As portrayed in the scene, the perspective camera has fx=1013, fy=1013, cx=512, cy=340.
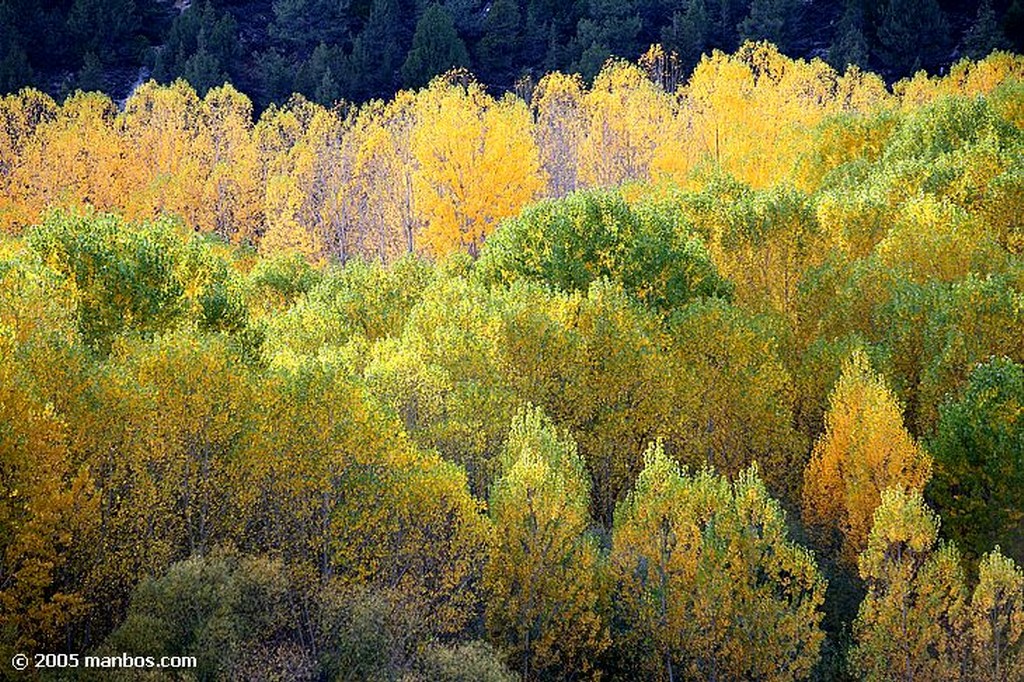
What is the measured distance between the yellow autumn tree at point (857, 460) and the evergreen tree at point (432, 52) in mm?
80735

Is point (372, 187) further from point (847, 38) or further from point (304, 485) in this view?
point (304, 485)

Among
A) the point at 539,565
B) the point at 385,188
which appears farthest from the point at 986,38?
the point at 539,565

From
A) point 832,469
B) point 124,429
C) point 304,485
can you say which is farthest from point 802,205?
point 124,429

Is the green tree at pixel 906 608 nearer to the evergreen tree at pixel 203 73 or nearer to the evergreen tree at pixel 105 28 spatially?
the evergreen tree at pixel 203 73

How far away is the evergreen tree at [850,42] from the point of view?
10444 cm

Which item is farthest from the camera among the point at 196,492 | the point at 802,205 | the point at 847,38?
the point at 847,38

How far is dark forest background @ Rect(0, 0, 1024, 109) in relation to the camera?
352 ft

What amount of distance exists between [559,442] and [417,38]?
8925cm

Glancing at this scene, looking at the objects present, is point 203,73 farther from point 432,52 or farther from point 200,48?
point 432,52

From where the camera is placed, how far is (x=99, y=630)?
89.9ft

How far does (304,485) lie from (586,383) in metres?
14.8

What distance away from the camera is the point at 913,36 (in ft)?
347

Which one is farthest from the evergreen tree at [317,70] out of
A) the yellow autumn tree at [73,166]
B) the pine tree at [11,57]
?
the pine tree at [11,57]

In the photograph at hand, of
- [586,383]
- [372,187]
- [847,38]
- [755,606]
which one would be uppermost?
[847,38]
